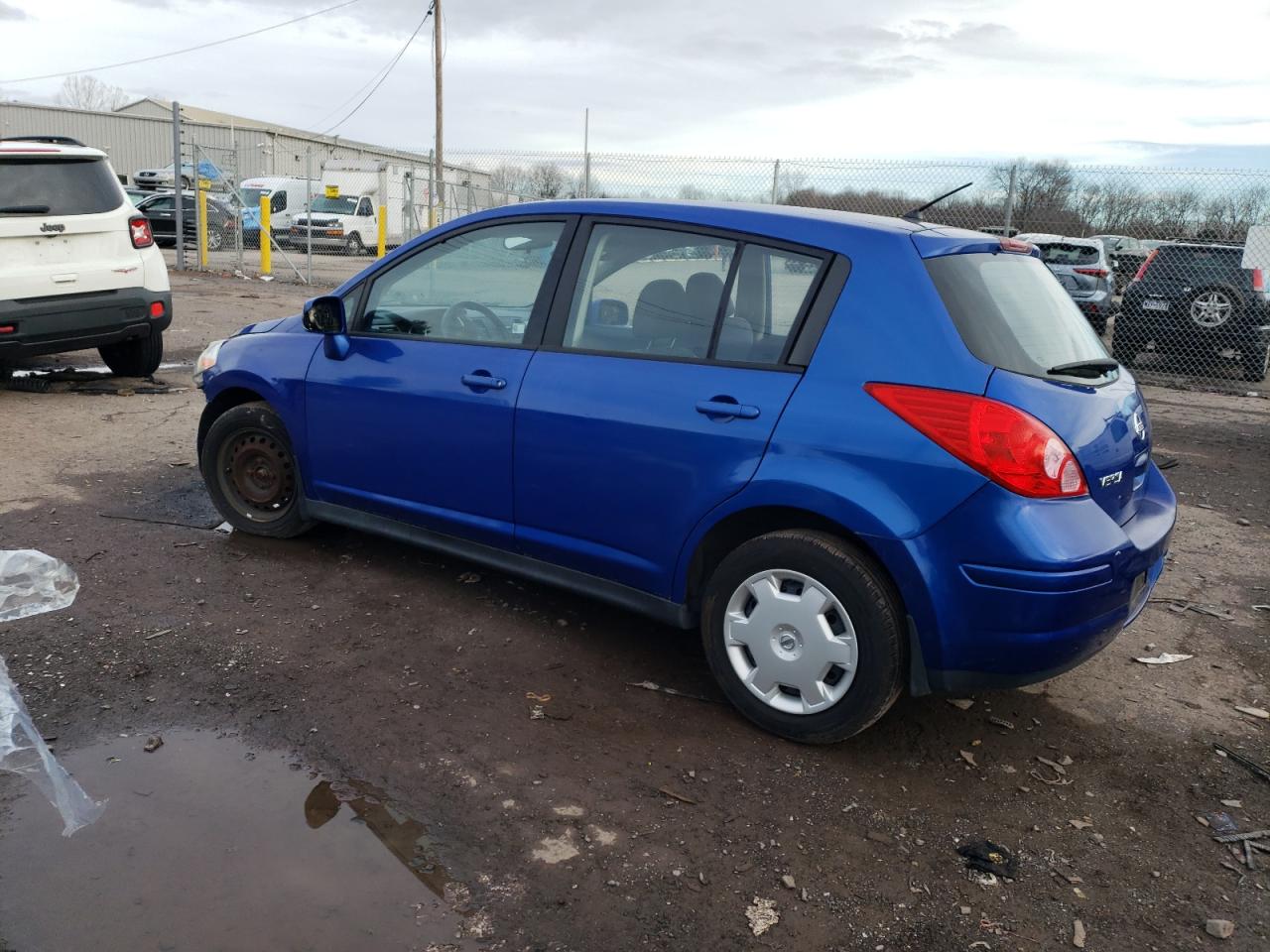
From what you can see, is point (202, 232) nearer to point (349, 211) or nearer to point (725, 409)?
point (349, 211)

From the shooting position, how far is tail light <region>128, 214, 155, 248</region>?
8359 mm

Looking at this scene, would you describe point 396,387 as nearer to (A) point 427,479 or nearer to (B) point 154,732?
(A) point 427,479

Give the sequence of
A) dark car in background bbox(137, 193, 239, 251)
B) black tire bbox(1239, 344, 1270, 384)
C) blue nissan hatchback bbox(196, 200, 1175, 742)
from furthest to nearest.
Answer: dark car in background bbox(137, 193, 239, 251) < black tire bbox(1239, 344, 1270, 384) < blue nissan hatchback bbox(196, 200, 1175, 742)

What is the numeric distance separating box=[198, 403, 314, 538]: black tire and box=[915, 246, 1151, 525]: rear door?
3.08 m

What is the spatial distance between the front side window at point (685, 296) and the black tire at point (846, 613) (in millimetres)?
629

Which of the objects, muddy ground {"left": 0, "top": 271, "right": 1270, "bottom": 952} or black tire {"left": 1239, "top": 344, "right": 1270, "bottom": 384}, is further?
black tire {"left": 1239, "top": 344, "right": 1270, "bottom": 384}

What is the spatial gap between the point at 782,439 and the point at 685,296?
0.70 metres

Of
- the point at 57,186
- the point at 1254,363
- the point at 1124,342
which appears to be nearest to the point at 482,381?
the point at 57,186

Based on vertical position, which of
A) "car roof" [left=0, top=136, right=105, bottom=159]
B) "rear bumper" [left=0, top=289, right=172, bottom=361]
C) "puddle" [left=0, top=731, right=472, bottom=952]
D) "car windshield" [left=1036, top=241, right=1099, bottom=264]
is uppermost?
"car roof" [left=0, top=136, right=105, bottom=159]

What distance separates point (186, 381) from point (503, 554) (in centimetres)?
631

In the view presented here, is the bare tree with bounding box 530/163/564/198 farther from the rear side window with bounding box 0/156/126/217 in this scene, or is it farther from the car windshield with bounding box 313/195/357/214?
the car windshield with bounding box 313/195/357/214

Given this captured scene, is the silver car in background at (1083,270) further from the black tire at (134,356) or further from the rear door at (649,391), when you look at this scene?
the rear door at (649,391)

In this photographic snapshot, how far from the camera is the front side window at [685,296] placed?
353 cm

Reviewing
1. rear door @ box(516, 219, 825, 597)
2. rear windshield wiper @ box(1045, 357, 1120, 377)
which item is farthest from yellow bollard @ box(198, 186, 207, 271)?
rear windshield wiper @ box(1045, 357, 1120, 377)
